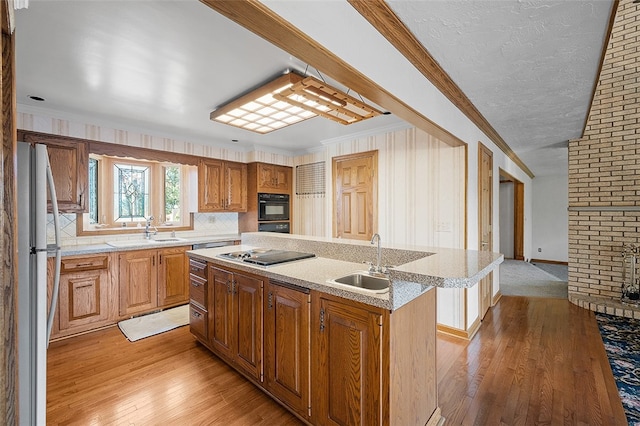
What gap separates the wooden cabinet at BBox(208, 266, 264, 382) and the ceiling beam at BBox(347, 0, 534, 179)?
1.79 meters

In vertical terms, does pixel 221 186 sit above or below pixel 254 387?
above

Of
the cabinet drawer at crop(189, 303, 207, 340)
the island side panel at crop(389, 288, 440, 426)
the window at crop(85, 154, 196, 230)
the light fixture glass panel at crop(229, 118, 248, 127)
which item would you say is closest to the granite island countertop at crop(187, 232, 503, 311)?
the island side panel at crop(389, 288, 440, 426)

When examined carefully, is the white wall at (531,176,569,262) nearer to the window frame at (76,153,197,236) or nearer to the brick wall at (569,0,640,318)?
the brick wall at (569,0,640,318)

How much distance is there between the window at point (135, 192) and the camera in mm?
3873

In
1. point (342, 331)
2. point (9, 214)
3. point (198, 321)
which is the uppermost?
point (9, 214)

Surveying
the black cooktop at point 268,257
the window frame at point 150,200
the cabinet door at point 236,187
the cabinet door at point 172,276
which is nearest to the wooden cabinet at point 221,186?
the cabinet door at point 236,187

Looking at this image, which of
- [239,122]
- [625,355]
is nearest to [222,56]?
[239,122]

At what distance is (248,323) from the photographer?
223cm

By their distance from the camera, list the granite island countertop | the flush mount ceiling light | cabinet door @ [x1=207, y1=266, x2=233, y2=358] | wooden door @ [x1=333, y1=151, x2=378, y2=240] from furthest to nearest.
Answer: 1. wooden door @ [x1=333, y1=151, x2=378, y2=240]
2. cabinet door @ [x1=207, y1=266, x2=233, y2=358]
3. the flush mount ceiling light
4. the granite island countertop

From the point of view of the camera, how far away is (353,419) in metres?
1.56

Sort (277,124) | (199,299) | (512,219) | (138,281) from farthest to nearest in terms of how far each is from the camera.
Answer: (512,219)
(138,281)
(277,124)
(199,299)

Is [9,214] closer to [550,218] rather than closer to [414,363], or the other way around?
[414,363]

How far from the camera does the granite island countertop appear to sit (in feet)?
4.15

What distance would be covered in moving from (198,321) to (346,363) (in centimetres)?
189
